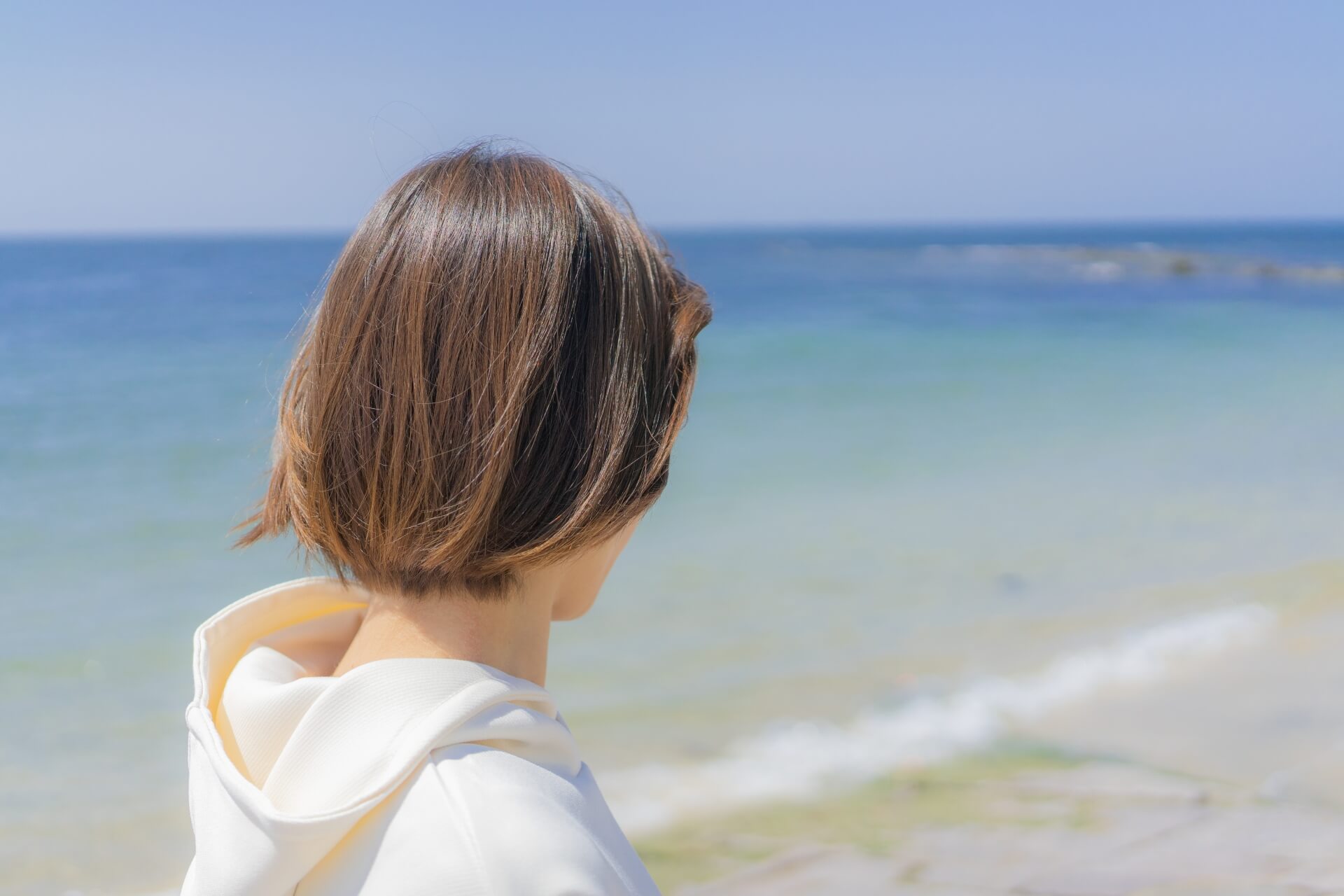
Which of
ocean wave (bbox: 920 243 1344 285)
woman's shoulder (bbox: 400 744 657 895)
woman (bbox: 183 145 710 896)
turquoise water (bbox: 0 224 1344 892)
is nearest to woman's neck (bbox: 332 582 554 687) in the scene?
woman (bbox: 183 145 710 896)

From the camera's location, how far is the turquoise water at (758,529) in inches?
135

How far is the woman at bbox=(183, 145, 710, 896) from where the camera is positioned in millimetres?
877

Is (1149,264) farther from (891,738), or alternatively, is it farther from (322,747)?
(322,747)

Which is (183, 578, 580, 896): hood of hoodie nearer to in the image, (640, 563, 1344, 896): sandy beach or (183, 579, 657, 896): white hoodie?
(183, 579, 657, 896): white hoodie

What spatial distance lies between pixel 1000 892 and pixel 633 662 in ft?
5.75

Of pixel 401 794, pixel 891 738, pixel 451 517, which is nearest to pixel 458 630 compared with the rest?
pixel 451 517

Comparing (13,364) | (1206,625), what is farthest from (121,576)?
(13,364)

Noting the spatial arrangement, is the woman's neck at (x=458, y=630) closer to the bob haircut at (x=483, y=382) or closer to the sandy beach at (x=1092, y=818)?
the bob haircut at (x=483, y=382)

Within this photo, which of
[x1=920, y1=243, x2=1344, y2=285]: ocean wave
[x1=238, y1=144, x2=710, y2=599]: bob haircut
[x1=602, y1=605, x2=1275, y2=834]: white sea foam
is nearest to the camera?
[x1=238, y1=144, x2=710, y2=599]: bob haircut

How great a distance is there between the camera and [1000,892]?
95.5 inches

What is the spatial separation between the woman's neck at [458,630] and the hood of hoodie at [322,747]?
87 mm

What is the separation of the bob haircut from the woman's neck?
20 mm

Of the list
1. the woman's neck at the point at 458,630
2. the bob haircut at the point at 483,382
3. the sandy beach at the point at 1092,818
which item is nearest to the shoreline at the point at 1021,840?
the sandy beach at the point at 1092,818

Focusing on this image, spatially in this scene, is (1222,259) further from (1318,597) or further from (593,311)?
(593,311)
